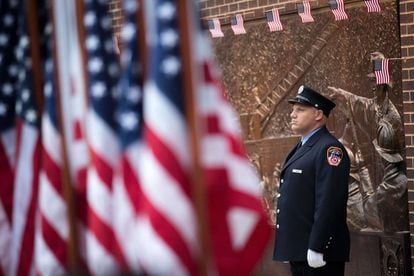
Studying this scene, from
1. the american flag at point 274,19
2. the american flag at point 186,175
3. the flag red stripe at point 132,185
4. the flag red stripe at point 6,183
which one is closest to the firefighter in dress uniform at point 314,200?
the american flag at point 274,19

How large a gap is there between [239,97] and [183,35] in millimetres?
7264

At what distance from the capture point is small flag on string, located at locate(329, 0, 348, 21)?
Result: 940 centimetres

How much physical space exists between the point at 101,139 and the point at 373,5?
556 centimetres

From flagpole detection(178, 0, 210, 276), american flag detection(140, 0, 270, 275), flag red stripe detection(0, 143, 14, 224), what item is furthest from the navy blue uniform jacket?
flagpole detection(178, 0, 210, 276)

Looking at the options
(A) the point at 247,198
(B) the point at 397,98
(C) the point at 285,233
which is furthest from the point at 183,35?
(B) the point at 397,98

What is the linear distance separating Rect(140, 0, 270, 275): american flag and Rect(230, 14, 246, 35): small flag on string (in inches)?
269

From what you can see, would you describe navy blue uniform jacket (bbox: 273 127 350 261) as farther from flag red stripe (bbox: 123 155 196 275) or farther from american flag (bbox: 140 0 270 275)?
flag red stripe (bbox: 123 155 196 275)

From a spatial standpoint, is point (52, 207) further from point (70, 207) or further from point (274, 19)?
point (274, 19)

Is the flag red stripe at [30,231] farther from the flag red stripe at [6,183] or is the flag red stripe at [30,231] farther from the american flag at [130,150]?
the american flag at [130,150]

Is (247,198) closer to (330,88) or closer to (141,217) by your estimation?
(141,217)

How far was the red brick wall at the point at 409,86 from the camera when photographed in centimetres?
884

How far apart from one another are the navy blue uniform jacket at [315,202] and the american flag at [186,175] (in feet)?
11.0

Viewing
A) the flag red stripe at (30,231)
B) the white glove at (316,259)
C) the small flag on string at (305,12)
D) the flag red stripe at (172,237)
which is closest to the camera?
the flag red stripe at (172,237)

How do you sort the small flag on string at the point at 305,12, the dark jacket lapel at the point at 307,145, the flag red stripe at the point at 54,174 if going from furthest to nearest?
the small flag on string at the point at 305,12 < the dark jacket lapel at the point at 307,145 < the flag red stripe at the point at 54,174
